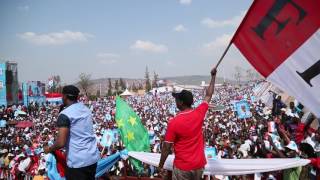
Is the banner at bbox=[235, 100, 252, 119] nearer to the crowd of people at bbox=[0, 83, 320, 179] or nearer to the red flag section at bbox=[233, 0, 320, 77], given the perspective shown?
the crowd of people at bbox=[0, 83, 320, 179]

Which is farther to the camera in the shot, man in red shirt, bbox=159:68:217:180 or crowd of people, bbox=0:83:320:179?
crowd of people, bbox=0:83:320:179

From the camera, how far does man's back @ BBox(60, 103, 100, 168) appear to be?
409cm

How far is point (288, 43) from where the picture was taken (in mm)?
3953

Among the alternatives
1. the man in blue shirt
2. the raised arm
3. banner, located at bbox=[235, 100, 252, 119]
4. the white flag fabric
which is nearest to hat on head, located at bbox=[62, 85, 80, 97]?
the man in blue shirt

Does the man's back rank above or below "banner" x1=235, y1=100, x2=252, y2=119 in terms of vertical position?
above

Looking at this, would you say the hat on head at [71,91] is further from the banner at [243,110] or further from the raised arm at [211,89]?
the banner at [243,110]

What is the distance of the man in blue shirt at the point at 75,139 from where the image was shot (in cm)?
402

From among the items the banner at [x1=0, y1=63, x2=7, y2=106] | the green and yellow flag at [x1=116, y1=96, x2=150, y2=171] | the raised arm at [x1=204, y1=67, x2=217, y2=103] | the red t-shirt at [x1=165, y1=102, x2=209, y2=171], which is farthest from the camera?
the banner at [x1=0, y1=63, x2=7, y2=106]

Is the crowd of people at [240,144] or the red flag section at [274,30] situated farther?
the crowd of people at [240,144]

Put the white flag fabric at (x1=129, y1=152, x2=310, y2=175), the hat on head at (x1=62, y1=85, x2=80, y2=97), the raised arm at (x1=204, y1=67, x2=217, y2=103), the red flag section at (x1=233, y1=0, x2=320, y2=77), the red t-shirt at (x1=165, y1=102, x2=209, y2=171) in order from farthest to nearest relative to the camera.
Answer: the white flag fabric at (x1=129, y1=152, x2=310, y2=175), the raised arm at (x1=204, y1=67, x2=217, y2=103), the hat on head at (x1=62, y1=85, x2=80, y2=97), the red t-shirt at (x1=165, y1=102, x2=209, y2=171), the red flag section at (x1=233, y1=0, x2=320, y2=77)

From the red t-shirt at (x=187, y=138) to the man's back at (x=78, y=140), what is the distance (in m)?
0.80

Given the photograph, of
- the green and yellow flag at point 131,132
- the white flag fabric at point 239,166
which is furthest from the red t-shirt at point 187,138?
the green and yellow flag at point 131,132

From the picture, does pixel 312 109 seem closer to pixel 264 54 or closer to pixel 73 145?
pixel 264 54

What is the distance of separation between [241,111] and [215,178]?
13.2m
